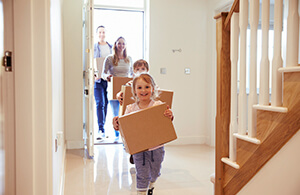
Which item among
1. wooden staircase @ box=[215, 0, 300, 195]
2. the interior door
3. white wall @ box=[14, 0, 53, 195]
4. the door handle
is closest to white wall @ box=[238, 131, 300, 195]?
wooden staircase @ box=[215, 0, 300, 195]

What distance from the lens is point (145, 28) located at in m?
4.29

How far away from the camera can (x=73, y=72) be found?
3.94 metres

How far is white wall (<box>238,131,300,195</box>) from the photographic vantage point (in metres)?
1.35

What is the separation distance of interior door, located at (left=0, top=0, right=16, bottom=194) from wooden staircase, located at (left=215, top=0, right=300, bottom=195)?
122 centimetres

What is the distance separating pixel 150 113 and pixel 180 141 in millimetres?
2582

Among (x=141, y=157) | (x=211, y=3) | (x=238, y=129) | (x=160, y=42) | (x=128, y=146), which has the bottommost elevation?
(x=141, y=157)

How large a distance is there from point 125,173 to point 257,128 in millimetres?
1676

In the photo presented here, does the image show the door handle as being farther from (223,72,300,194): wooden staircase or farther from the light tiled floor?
the light tiled floor

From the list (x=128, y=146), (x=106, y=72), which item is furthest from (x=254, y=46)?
(x=106, y=72)

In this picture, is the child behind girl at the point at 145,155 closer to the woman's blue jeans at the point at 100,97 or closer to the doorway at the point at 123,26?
the woman's blue jeans at the point at 100,97

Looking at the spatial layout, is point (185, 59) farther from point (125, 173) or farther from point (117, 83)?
point (125, 173)

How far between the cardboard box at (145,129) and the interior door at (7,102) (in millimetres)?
679

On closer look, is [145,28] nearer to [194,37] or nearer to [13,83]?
[194,37]

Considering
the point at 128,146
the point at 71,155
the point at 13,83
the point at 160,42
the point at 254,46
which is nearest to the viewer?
the point at 13,83
